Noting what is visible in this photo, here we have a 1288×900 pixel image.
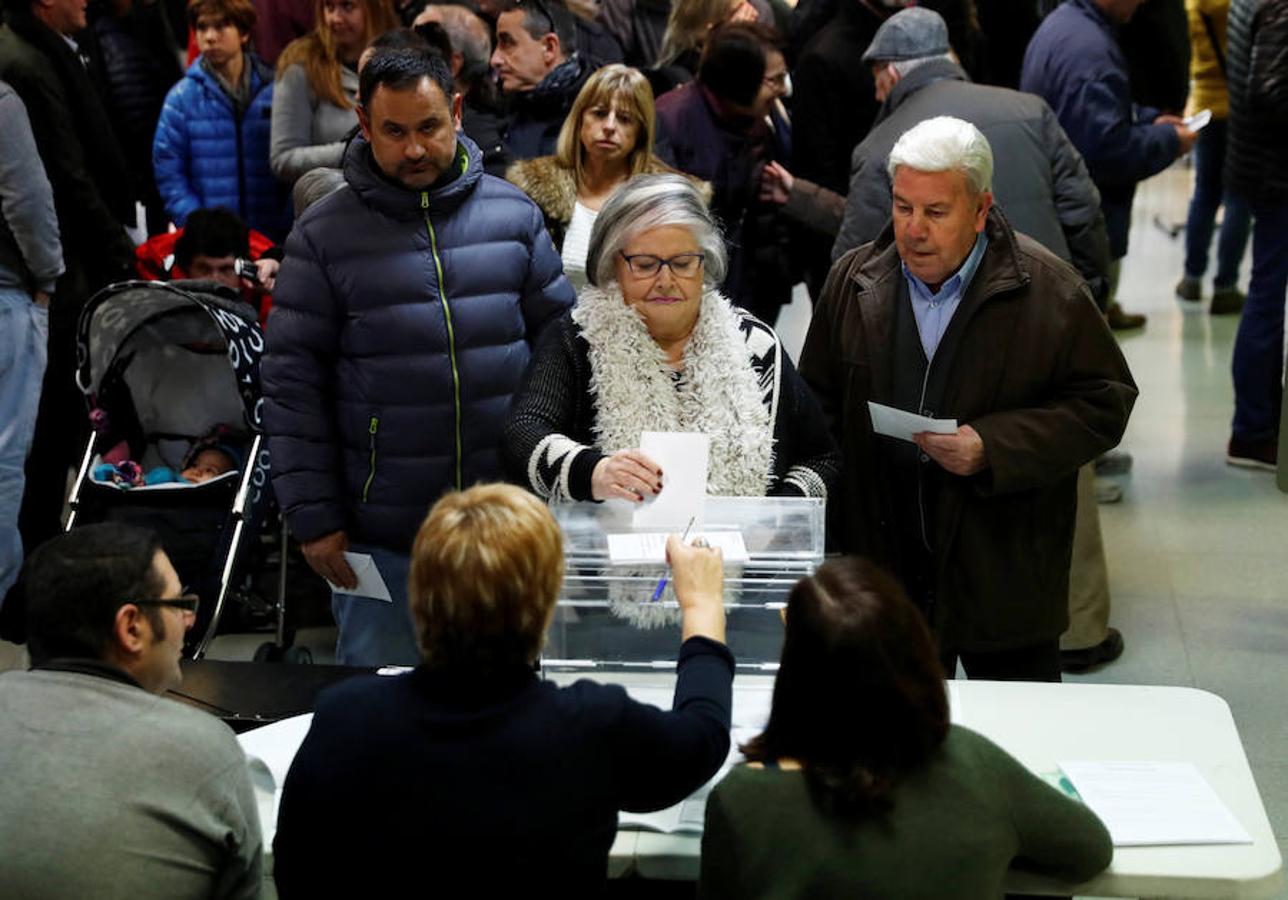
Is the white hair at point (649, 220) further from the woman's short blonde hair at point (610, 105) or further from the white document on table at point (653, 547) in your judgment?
the woman's short blonde hair at point (610, 105)

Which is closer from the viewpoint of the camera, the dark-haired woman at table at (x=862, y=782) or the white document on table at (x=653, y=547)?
the dark-haired woman at table at (x=862, y=782)

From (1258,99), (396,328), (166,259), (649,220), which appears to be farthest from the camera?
(1258,99)

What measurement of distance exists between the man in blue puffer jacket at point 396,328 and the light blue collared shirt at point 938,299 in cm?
84

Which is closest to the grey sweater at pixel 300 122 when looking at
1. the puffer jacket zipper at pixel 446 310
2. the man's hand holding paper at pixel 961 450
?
the puffer jacket zipper at pixel 446 310

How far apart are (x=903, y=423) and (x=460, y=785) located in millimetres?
1534

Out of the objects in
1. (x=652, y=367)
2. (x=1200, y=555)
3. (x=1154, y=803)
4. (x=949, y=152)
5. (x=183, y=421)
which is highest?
(x=949, y=152)

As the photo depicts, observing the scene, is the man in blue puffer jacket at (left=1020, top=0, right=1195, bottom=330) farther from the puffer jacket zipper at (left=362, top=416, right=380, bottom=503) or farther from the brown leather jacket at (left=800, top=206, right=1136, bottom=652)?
the puffer jacket zipper at (left=362, top=416, right=380, bottom=503)

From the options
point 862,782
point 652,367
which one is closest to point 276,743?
point 652,367

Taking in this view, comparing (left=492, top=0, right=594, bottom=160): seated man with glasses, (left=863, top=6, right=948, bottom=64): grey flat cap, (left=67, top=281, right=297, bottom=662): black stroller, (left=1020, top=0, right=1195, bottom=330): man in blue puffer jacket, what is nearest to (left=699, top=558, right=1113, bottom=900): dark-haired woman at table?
(left=67, top=281, right=297, bottom=662): black stroller

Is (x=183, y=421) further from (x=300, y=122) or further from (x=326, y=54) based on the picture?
(x=326, y=54)

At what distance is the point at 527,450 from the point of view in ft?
10.9

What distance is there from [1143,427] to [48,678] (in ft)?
18.3

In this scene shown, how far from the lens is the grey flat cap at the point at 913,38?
4.82 meters

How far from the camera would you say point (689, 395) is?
3.35 meters
